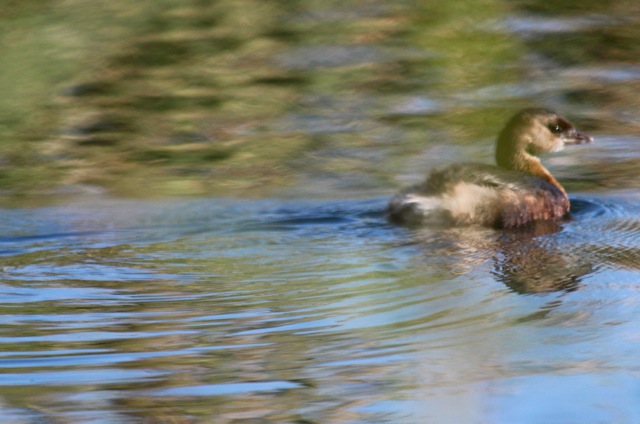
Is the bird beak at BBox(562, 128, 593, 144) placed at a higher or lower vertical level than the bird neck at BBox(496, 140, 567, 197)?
higher

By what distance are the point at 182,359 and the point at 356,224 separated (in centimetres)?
260

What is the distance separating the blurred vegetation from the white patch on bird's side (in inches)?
41.7

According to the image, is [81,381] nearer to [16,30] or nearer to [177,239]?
[177,239]

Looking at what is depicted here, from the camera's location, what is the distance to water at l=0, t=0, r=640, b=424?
420 cm

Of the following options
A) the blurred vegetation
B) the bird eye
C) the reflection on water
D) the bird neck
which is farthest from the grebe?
the blurred vegetation

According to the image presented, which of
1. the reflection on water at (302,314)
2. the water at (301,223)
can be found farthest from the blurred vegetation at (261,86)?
the reflection on water at (302,314)

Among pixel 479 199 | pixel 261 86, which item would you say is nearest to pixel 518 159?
pixel 479 199

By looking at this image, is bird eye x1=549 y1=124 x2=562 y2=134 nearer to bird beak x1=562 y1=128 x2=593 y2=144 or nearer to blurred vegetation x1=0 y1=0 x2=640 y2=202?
bird beak x1=562 y1=128 x2=593 y2=144

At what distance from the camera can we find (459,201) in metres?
6.97

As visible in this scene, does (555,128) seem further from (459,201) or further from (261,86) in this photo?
(261,86)

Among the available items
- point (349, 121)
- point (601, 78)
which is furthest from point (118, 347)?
point (601, 78)

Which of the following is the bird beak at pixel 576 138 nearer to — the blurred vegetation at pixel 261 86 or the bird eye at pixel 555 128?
the bird eye at pixel 555 128

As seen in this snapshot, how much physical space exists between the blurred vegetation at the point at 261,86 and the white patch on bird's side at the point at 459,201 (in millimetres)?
1058

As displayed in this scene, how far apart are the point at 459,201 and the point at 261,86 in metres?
3.71
